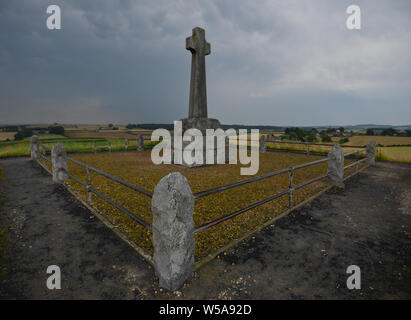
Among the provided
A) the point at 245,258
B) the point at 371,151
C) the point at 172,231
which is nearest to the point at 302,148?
the point at 371,151

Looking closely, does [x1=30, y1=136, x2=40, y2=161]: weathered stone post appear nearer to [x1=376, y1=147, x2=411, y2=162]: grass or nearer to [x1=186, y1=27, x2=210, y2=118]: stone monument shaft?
[x1=186, y1=27, x2=210, y2=118]: stone monument shaft

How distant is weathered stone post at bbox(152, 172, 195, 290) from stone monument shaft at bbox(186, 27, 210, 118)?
355 inches

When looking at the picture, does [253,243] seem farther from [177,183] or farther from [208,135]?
[208,135]

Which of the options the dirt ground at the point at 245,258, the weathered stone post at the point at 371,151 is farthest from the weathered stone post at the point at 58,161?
the weathered stone post at the point at 371,151

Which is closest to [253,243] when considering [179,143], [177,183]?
[177,183]

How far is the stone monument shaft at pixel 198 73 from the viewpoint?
Answer: 11.0 m

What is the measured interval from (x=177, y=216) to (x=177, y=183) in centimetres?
43

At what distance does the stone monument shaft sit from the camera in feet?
36.1

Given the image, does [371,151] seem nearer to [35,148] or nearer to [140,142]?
[140,142]

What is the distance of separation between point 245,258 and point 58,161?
7541mm

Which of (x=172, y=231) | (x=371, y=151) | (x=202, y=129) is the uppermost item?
(x=202, y=129)

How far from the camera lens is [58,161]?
7.40m
